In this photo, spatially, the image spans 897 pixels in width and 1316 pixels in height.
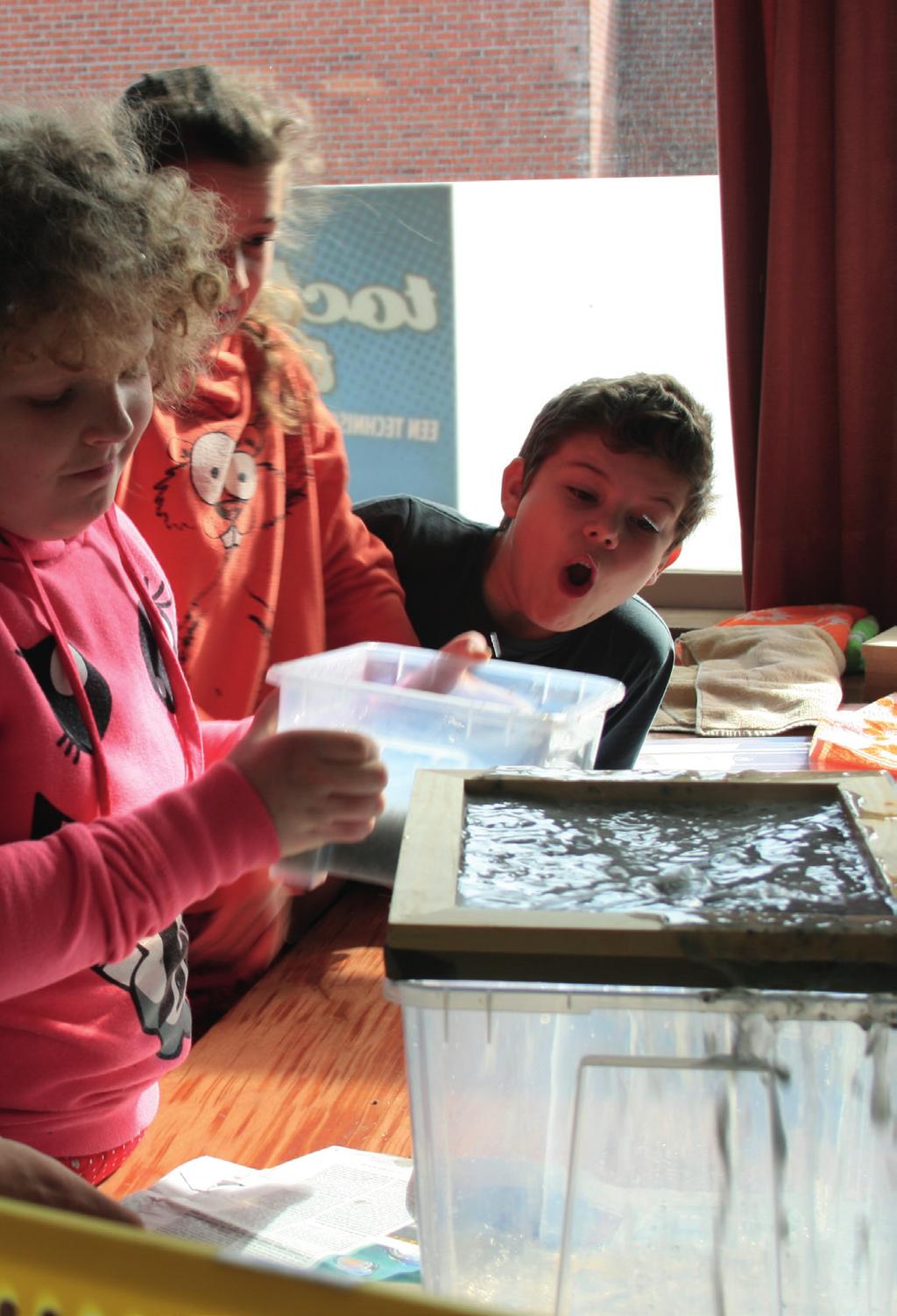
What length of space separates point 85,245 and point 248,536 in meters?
0.55

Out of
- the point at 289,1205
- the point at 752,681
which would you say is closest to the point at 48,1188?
the point at 289,1205

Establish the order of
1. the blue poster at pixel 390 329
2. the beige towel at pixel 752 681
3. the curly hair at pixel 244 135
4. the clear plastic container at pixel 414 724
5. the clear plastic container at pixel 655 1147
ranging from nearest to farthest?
the clear plastic container at pixel 655 1147 → the clear plastic container at pixel 414 724 → the curly hair at pixel 244 135 → the beige towel at pixel 752 681 → the blue poster at pixel 390 329

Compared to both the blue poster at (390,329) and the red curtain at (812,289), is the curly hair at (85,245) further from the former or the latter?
the blue poster at (390,329)

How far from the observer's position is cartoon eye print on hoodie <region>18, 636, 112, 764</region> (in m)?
0.80

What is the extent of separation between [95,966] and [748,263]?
8.51 feet

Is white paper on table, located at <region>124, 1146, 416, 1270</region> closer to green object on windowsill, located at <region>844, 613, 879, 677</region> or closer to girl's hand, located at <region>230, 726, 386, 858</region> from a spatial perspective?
girl's hand, located at <region>230, 726, 386, 858</region>

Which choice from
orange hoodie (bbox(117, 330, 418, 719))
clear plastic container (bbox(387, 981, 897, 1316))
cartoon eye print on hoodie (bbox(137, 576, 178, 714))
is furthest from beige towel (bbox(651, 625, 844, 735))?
clear plastic container (bbox(387, 981, 897, 1316))

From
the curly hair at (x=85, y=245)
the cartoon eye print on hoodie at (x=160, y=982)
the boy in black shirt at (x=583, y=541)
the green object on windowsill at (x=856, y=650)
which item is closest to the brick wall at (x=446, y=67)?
the green object on windowsill at (x=856, y=650)

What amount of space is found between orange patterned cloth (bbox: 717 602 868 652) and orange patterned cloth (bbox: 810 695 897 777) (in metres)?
0.55

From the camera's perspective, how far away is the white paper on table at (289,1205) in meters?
0.69

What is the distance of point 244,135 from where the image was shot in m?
1.22

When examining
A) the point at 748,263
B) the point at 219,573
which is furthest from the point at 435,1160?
the point at 748,263

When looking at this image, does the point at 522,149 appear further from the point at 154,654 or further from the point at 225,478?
the point at 154,654

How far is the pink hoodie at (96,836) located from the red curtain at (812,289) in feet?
7.55
